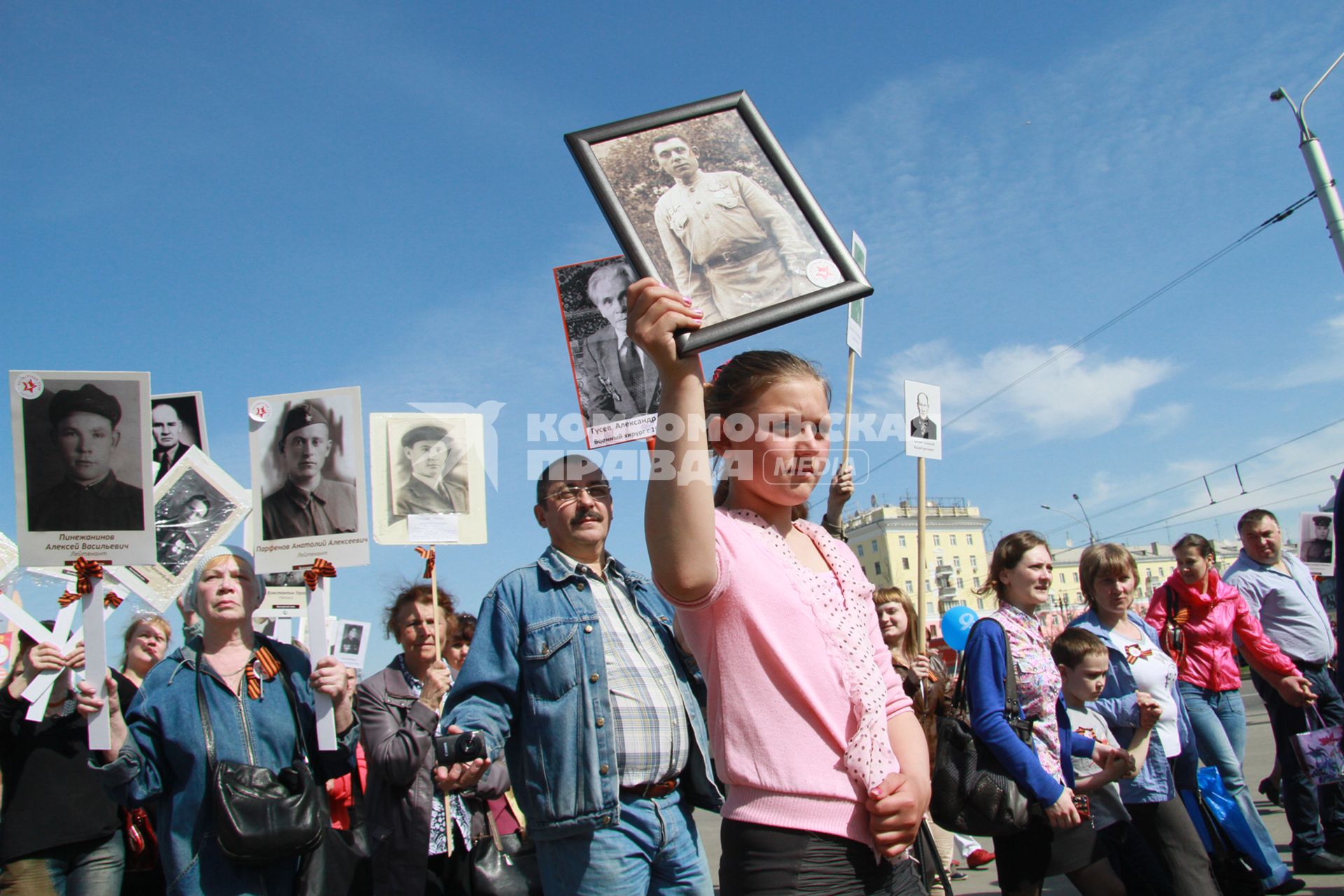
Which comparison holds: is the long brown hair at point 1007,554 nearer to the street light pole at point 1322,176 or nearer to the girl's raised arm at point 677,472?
the girl's raised arm at point 677,472

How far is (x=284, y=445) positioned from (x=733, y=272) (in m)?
3.03

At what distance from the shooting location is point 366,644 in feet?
24.2

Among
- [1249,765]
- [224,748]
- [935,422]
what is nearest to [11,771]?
[224,748]

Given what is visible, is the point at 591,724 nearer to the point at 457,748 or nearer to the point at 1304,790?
the point at 457,748

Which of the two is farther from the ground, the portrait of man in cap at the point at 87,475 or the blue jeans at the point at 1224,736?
the portrait of man in cap at the point at 87,475

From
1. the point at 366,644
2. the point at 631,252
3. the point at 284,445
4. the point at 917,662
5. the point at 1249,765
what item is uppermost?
the point at 284,445

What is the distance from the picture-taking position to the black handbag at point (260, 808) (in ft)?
11.0

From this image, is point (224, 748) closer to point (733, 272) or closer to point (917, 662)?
point (733, 272)

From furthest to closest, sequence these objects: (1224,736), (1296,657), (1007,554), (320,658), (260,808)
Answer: (1296,657)
(1224,736)
(1007,554)
(320,658)
(260,808)

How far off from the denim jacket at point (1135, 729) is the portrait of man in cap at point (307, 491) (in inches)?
143

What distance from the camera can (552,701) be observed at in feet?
9.96

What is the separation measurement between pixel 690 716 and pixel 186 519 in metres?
3.10

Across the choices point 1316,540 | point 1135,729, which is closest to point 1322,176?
point 1316,540

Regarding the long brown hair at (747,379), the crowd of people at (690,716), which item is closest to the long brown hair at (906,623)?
the crowd of people at (690,716)
